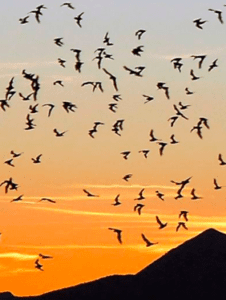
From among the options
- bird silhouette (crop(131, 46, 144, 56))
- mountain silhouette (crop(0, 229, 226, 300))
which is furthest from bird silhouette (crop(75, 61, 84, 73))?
mountain silhouette (crop(0, 229, 226, 300))

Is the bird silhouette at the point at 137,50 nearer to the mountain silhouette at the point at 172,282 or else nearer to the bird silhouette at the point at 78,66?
the bird silhouette at the point at 78,66

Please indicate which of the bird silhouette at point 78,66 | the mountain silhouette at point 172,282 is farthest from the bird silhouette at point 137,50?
the mountain silhouette at point 172,282

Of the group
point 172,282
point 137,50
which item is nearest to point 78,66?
point 137,50

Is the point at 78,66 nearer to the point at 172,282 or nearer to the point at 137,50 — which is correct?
the point at 137,50

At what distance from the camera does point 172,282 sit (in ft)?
609

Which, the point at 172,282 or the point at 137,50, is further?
the point at 172,282

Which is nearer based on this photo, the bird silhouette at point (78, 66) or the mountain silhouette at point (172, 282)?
the bird silhouette at point (78, 66)

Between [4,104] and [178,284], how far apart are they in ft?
370

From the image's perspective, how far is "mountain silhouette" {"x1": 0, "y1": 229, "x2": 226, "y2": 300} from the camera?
181000 mm

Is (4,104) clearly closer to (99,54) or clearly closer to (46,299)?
(99,54)

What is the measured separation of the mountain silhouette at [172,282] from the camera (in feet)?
594

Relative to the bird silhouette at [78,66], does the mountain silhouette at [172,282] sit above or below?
above

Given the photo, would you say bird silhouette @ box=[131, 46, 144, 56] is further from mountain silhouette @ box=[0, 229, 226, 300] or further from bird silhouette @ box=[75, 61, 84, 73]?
mountain silhouette @ box=[0, 229, 226, 300]

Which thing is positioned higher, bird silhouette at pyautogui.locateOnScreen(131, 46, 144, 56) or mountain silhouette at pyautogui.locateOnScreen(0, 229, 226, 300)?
mountain silhouette at pyautogui.locateOnScreen(0, 229, 226, 300)
